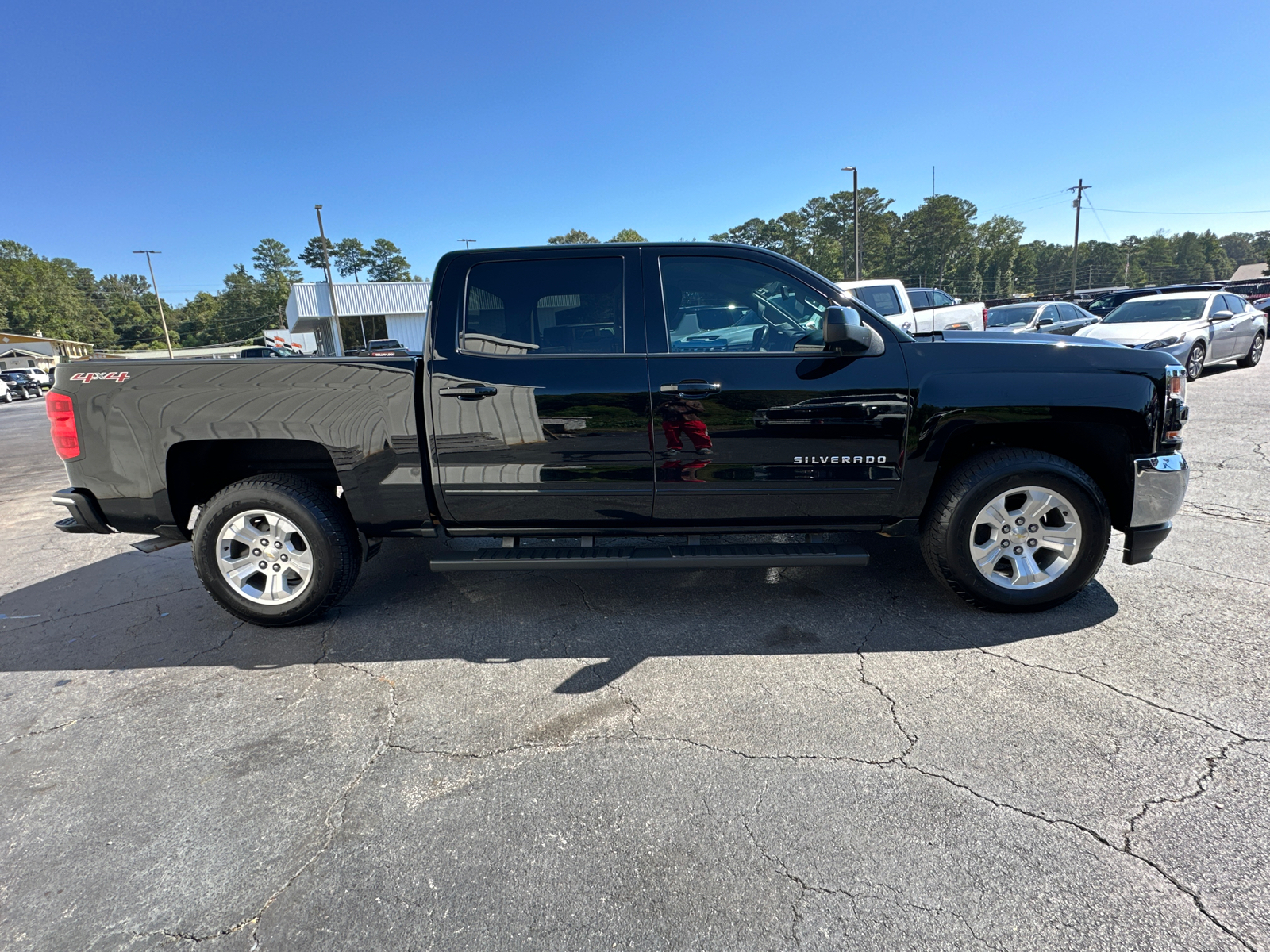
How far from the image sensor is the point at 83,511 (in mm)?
3518

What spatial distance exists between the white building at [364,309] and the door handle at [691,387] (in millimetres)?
39671

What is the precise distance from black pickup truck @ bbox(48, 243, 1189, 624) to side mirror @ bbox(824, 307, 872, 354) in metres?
0.04

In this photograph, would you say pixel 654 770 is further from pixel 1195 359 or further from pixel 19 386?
pixel 19 386

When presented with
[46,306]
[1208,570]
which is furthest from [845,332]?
[46,306]

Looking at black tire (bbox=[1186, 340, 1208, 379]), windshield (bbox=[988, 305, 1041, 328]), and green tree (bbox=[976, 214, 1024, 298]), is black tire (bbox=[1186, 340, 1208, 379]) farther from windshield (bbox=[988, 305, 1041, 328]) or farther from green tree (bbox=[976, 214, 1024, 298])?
green tree (bbox=[976, 214, 1024, 298])

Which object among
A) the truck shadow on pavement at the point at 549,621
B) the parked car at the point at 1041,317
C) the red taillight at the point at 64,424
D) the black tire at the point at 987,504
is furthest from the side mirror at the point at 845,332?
the parked car at the point at 1041,317

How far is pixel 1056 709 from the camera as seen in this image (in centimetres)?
261

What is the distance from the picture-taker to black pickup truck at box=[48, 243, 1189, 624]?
10.7 feet

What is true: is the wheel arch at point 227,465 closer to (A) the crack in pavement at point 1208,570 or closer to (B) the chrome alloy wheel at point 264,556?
(B) the chrome alloy wheel at point 264,556

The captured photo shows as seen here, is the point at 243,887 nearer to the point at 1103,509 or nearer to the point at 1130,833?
the point at 1130,833

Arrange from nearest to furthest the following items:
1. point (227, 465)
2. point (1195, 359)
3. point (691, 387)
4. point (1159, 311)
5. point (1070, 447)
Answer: point (691, 387) → point (1070, 447) → point (227, 465) → point (1195, 359) → point (1159, 311)

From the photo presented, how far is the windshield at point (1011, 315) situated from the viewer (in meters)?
17.9

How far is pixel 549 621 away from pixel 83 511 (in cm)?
262

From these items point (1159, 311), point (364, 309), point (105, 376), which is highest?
point (364, 309)
